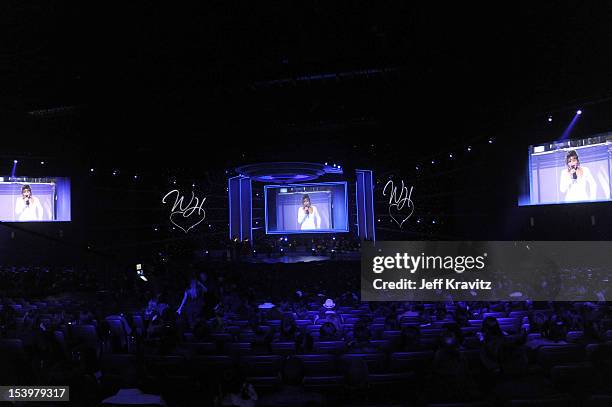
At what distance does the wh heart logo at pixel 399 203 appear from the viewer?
71.9 feet

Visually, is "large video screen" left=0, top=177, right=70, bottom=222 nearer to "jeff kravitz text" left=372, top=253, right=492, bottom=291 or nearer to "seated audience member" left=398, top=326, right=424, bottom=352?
"jeff kravitz text" left=372, top=253, right=492, bottom=291

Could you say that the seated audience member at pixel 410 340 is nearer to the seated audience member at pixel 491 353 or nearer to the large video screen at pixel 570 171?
the seated audience member at pixel 491 353

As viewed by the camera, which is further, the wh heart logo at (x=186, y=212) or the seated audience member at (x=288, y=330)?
the wh heart logo at (x=186, y=212)

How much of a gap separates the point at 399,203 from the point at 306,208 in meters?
6.06

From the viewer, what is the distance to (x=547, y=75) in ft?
35.0

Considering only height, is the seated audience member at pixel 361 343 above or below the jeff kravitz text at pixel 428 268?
below

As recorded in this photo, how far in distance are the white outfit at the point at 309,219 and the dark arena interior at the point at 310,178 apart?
159 centimetres

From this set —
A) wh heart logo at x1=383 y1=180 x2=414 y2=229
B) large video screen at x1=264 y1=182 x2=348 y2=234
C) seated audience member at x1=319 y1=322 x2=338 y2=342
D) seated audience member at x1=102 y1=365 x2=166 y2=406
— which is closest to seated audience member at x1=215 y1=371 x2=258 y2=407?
seated audience member at x1=102 y1=365 x2=166 y2=406

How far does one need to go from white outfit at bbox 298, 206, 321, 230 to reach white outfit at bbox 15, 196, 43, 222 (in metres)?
13.0

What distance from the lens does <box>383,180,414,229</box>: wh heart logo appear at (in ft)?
71.9

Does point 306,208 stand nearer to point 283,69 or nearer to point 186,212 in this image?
point 186,212

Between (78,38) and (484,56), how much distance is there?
8456mm

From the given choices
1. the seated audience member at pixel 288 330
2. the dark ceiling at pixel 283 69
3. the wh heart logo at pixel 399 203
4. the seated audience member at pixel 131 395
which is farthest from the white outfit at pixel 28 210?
the seated audience member at pixel 131 395

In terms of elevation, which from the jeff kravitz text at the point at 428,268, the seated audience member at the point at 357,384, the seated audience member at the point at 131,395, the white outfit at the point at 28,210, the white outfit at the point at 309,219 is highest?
the white outfit at the point at 28,210
